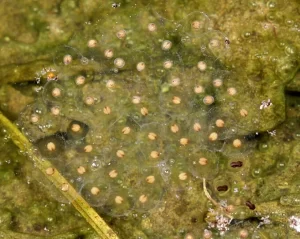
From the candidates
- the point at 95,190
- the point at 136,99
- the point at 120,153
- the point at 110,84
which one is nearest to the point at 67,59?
the point at 110,84

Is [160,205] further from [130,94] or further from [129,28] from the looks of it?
[129,28]

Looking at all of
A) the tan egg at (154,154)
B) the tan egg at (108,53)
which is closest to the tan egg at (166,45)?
the tan egg at (108,53)

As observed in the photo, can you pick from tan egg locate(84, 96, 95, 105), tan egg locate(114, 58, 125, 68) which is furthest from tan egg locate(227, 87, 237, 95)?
tan egg locate(84, 96, 95, 105)

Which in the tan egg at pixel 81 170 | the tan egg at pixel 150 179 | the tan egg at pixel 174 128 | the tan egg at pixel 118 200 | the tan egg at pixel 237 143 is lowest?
the tan egg at pixel 118 200

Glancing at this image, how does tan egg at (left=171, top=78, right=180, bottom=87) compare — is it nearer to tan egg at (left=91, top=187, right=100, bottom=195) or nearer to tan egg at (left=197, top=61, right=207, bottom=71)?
tan egg at (left=197, top=61, right=207, bottom=71)

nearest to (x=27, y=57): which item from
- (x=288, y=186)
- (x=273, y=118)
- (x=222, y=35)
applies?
(x=222, y=35)

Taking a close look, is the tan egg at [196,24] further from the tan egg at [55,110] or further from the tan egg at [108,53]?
the tan egg at [55,110]

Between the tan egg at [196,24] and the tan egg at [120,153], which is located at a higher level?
the tan egg at [196,24]
